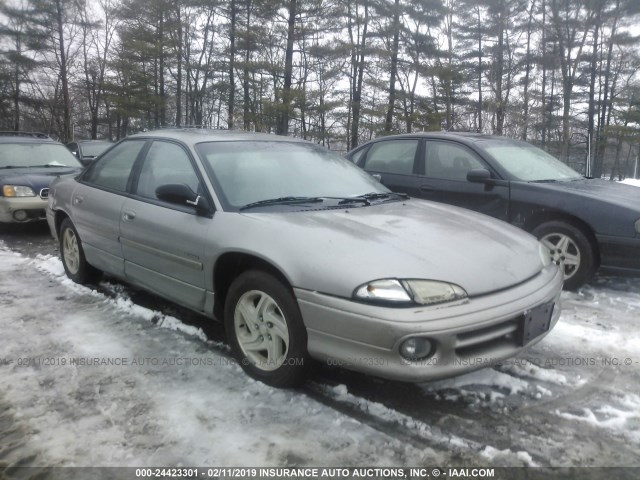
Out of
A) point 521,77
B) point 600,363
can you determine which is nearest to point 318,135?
point 521,77

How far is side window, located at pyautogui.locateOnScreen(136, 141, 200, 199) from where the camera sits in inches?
137

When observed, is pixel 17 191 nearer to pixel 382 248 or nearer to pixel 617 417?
pixel 382 248

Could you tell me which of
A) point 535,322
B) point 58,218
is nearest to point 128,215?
point 58,218

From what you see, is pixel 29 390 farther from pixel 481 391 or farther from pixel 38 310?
pixel 481 391

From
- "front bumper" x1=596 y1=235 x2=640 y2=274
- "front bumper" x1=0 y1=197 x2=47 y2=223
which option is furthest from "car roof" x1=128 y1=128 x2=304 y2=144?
"front bumper" x1=0 y1=197 x2=47 y2=223

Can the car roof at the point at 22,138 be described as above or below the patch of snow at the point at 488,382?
above

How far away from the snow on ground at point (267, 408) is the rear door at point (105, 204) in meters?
0.65

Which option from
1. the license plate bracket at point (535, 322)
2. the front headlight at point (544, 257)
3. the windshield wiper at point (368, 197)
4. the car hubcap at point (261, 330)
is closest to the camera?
the license plate bracket at point (535, 322)

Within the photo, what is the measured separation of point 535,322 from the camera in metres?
2.69

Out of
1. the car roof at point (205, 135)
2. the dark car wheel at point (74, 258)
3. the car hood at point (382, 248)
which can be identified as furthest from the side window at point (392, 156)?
the dark car wheel at point (74, 258)

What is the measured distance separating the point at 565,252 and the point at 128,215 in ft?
12.9

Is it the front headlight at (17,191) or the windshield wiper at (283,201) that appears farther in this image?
the front headlight at (17,191)

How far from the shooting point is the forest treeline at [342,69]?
24406 millimetres

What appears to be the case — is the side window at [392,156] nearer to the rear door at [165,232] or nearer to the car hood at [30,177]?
the rear door at [165,232]
